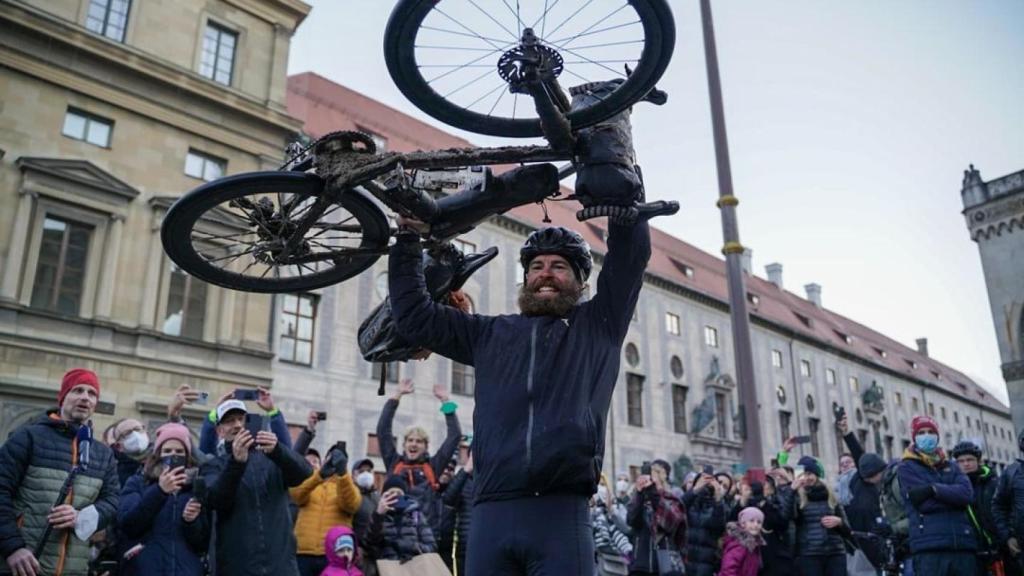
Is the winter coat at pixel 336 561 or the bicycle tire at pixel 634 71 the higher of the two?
the bicycle tire at pixel 634 71

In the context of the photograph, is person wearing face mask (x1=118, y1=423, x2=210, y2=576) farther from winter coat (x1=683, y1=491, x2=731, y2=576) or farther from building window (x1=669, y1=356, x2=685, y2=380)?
building window (x1=669, y1=356, x2=685, y2=380)

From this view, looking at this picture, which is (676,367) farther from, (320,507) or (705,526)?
(320,507)

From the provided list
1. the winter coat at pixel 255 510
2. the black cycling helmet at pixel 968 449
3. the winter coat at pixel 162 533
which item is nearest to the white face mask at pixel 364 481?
the winter coat at pixel 255 510

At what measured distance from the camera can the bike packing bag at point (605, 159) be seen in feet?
9.97

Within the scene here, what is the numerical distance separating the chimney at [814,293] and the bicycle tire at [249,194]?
62054 millimetres

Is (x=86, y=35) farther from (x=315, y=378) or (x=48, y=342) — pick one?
(x=315, y=378)

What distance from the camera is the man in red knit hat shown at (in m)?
4.76

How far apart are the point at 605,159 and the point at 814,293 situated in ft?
207

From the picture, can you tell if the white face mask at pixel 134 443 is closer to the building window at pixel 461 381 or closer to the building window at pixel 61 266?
the building window at pixel 61 266

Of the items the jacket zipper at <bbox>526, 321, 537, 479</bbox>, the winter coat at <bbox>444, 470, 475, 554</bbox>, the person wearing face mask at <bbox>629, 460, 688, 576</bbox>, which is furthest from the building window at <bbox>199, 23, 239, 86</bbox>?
the jacket zipper at <bbox>526, 321, 537, 479</bbox>

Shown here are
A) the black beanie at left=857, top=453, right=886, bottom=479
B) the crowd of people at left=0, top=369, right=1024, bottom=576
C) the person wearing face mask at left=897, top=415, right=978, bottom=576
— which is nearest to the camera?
the crowd of people at left=0, top=369, right=1024, bottom=576

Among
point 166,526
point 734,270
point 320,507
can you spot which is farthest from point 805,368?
point 166,526

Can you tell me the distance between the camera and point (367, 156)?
3535mm

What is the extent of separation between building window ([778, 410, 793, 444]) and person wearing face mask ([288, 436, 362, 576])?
40829 millimetres
